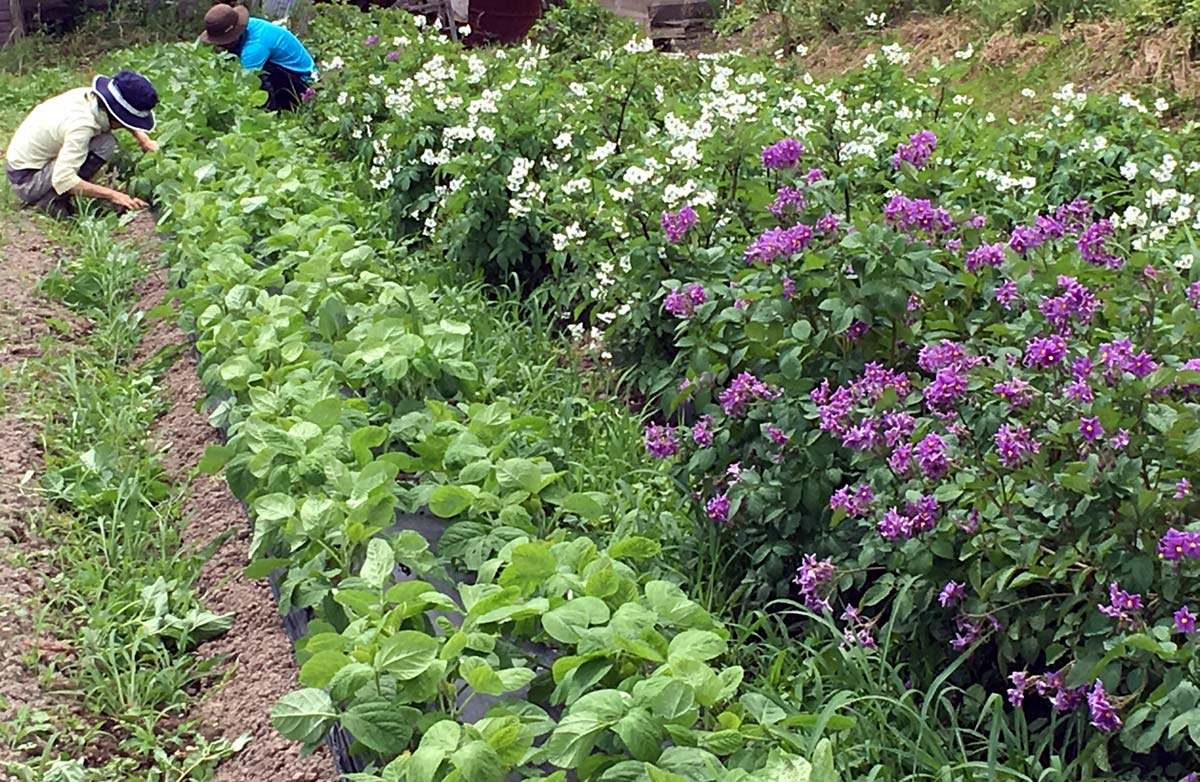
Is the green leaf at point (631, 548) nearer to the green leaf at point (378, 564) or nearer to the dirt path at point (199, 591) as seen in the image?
the green leaf at point (378, 564)

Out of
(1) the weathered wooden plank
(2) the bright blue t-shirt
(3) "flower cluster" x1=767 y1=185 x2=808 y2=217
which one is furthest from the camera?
(1) the weathered wooden plank

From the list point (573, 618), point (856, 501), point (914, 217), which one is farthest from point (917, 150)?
point (573, 618)

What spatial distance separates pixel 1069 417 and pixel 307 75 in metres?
7.70

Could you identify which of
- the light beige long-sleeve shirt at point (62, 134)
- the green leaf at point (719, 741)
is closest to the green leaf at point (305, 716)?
the green leaf at point (719, 741)

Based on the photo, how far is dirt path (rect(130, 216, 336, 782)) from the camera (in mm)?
2811

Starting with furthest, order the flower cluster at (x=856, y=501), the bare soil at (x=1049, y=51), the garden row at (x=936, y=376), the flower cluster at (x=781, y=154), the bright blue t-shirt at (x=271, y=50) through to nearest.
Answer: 1. the bright blue t-shirt at (x=271, y=50)
2. the bare soil at (x=1049, y=51)
3. the flower cluster at (x=781, y=154)
4. the flower cluster at (x=856, y=501)
5. the garden row at (x=936, y=376)

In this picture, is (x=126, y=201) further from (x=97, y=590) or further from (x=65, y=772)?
(x=65, y=772)

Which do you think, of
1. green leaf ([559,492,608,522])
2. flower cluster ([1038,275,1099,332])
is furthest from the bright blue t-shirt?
flower cluster ([1038,275,1099,332])

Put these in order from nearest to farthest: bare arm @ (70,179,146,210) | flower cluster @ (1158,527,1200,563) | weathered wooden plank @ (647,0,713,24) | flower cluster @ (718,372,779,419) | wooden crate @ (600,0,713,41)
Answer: flower cluster @ (1158,527,1200,563)
flower cluster @ (718,372,779,419)
bare arm @ (70,179,146,210)
wooden crate @ (600,0,713,41)
weathered wooden plank @ (647,0,713,24)

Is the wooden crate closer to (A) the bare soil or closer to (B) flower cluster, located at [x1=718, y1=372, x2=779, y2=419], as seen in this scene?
(A) the bare soil

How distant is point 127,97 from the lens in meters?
6.73

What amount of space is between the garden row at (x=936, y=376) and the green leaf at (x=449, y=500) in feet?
1.86

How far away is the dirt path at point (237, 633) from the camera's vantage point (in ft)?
9.22

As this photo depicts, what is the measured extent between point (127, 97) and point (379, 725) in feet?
17.9
